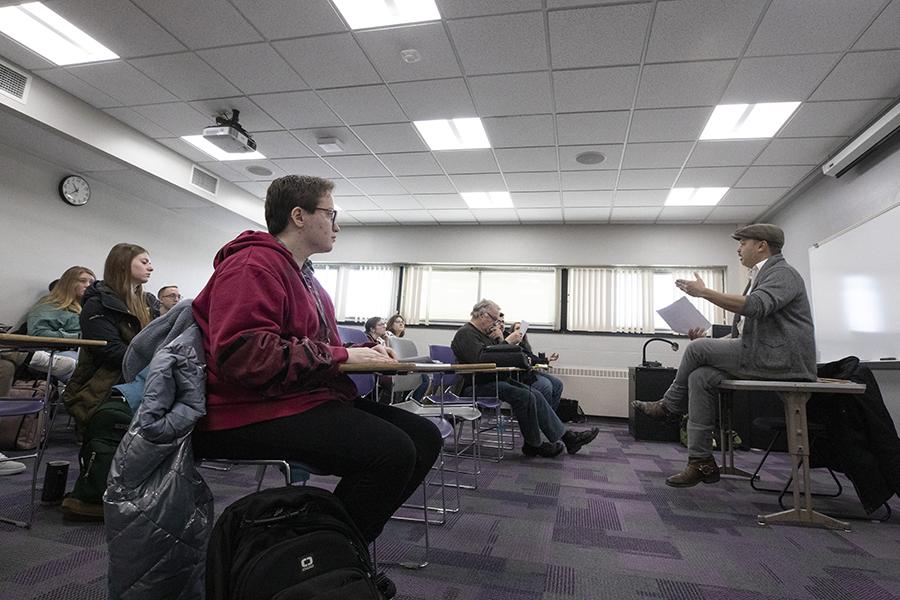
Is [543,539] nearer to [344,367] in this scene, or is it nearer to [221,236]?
[344,367]

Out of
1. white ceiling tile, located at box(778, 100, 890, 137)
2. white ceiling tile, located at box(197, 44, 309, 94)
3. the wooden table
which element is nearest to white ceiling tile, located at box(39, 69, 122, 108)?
white ceiling tile, located at box(197, 44, 309, 94)

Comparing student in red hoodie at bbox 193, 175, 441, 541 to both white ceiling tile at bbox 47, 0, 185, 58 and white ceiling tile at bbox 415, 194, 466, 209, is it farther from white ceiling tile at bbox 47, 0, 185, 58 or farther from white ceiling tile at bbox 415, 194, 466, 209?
white ceiling tile at bbox 415, 194, 466, 209

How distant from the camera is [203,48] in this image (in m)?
3.18

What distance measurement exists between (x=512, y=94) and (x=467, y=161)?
1.26 m

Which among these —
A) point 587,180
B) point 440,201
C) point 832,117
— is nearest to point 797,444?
point 832,117

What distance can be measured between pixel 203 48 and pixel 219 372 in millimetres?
3071

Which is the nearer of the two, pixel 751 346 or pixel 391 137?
pixel 751 346

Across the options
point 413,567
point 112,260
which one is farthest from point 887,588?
point 112,260

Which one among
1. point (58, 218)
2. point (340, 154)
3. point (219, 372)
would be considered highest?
point (340, 154)

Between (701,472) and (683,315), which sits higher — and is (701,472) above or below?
below

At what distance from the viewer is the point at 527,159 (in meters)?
4.64

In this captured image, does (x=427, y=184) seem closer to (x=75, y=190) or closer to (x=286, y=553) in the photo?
(x=75, y=190)

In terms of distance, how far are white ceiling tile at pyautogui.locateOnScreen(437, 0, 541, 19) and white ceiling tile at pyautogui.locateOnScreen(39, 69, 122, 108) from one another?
120 inches

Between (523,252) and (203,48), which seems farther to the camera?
(523,252)
